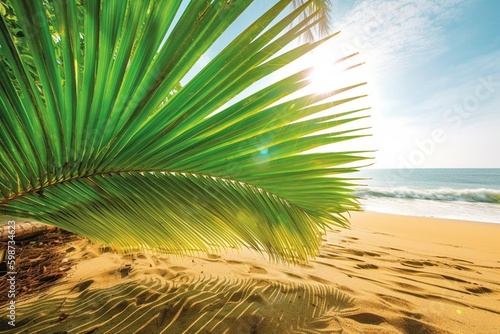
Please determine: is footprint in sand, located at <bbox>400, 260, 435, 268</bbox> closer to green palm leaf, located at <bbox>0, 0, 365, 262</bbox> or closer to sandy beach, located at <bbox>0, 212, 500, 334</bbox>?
sandy beach, located at <bbox>0, 212, 500, 334</bbox>

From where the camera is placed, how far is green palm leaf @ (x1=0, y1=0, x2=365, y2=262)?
0.56m

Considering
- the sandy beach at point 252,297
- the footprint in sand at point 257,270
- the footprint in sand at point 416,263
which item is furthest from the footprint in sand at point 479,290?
the footprint in sand at point 257,270

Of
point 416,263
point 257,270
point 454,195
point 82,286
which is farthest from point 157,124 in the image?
point 454,195

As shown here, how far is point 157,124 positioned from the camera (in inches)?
28.1

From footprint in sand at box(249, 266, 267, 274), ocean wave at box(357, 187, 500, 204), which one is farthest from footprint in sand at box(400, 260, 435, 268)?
ocean wave at box(357, 187, 500, 204)

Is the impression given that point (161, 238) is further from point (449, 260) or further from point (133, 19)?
point (449, 260)

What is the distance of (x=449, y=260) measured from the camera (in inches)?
119

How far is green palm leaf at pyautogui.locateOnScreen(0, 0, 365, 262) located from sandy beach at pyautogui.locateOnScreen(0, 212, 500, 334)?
61cm

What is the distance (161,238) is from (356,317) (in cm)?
129

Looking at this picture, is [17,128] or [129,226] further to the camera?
[129,226]

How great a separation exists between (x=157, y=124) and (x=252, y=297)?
1.40 m

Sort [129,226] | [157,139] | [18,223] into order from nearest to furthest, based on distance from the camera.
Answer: [157,139]
[129,226]
[18,223]

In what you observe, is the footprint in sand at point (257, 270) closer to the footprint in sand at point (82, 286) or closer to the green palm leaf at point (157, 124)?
the green palm leaf at point (157, 124)

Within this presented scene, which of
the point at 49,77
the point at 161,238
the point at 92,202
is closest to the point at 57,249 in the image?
the point at 161,238
